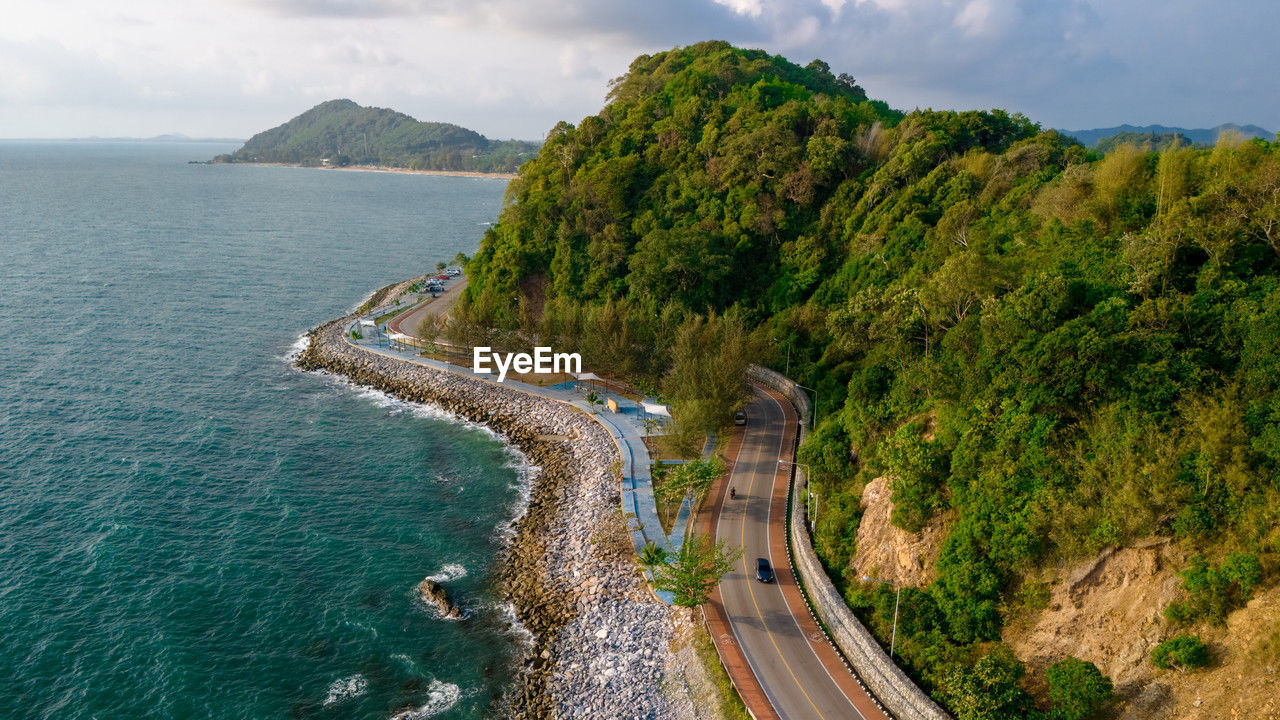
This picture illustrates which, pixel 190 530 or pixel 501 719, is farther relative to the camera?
pixel 190 530

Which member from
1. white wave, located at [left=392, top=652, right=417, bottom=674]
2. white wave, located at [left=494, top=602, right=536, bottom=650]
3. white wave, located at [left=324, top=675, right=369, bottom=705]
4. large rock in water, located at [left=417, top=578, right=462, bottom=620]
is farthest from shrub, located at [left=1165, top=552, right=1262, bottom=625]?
white wave, located at [left=324, top=675, right=369, bottom=705]

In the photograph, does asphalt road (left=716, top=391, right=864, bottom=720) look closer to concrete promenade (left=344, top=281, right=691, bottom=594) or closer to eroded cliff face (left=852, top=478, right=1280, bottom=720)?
concrete promenade (left=344, top=281, right=691, bottom=594)

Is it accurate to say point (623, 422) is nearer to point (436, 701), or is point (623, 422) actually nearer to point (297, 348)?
point (436, 701)

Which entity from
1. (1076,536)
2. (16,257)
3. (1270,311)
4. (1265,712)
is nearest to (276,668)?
(1076,536)

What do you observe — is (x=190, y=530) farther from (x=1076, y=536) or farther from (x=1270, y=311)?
(x=1270, y=311)

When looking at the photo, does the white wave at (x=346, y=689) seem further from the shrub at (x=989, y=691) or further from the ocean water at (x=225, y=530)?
the shrub at (x=989, y=691)

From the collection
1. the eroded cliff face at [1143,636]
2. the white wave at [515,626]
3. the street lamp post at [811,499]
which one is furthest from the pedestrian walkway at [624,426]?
the eroded cliff face at [1143,636]
